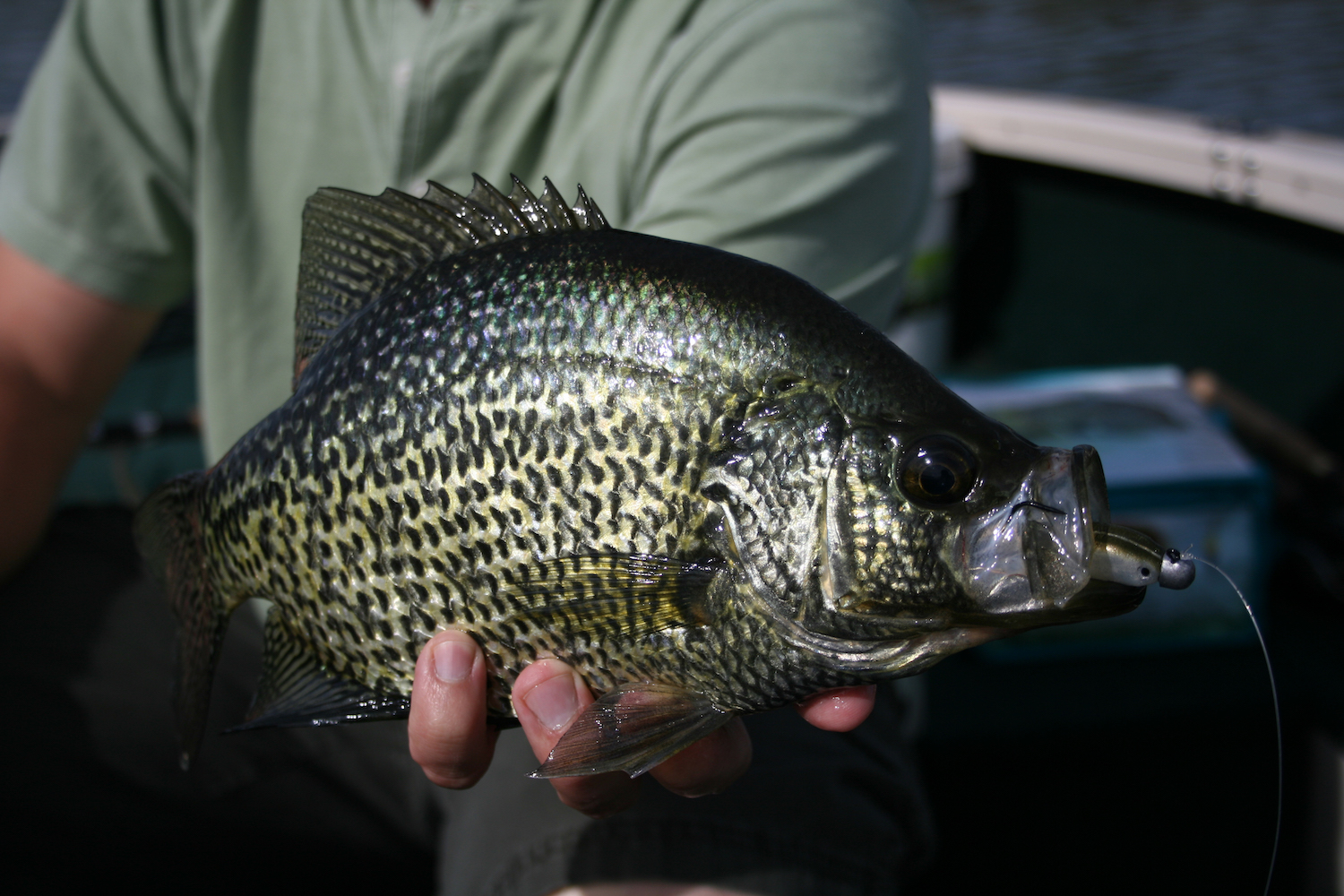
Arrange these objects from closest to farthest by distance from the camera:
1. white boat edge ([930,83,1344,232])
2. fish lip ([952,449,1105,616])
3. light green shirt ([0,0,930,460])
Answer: fish lip ([952,449,1105,616]) < light green shirt ([0,0,930,460]) < white boat edge ([930,83,1344,232])

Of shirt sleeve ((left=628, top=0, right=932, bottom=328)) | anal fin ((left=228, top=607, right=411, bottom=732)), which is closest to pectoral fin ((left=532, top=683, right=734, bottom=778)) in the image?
anal fin ((left=228, top=607, right=411, bottom=732))

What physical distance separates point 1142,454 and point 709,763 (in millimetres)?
1934

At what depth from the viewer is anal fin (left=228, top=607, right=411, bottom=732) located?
3.46 feet

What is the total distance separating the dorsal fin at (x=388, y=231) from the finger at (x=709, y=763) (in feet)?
1.84

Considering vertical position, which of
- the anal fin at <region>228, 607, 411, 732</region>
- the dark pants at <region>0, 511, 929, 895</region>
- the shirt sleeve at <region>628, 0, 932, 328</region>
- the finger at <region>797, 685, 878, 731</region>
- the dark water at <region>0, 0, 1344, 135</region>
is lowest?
the dark pants at <region>0, 511, 929, 895</region>

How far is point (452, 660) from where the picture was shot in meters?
0.97

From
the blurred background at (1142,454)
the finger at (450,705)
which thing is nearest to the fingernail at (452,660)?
the finger at (450,705)

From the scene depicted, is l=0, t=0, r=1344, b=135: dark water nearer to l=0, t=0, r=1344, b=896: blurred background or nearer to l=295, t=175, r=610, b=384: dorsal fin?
l=0, t=0, r=1344, b=896: blurred background

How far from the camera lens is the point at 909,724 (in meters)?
2.11

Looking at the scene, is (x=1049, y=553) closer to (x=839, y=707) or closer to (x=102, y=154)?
(x=839, y=707)

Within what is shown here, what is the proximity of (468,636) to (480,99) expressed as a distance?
43.8 inches

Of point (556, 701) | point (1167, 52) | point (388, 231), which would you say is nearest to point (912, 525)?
point (556, 701)

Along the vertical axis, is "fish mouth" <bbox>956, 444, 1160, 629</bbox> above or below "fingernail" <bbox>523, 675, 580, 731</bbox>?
above

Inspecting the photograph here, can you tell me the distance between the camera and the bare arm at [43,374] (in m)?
1.99
